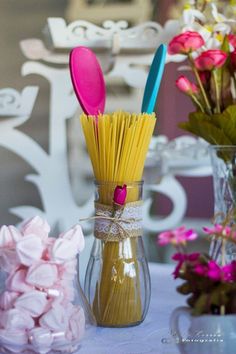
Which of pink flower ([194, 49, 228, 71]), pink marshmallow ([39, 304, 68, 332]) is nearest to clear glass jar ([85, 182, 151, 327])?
Answer: pink marshmallow ([39, 304, 68, 332])

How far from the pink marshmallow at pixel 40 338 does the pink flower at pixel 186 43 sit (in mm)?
400

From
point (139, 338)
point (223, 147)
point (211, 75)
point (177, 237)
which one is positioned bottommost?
point (139, 338)

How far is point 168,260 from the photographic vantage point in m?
1.04

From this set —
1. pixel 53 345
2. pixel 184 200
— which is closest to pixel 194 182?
pixel 184 200

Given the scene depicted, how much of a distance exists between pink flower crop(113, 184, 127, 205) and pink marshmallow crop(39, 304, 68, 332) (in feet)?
0.42

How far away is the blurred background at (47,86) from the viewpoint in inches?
39.5

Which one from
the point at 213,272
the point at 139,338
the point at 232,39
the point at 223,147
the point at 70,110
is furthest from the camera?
the point at 70,110

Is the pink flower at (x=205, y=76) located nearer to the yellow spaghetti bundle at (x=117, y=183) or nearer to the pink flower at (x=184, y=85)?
the pink flower at (x=184, y=85)

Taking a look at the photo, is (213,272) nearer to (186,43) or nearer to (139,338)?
(139,338)

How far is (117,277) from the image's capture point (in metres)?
0.63

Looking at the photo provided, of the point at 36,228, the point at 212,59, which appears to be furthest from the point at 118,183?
the point at 212,59

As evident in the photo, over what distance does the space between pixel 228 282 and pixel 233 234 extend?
54 mm

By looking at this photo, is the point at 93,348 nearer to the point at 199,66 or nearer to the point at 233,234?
the point at 233,234

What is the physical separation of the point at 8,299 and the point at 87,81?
0.26 metres
